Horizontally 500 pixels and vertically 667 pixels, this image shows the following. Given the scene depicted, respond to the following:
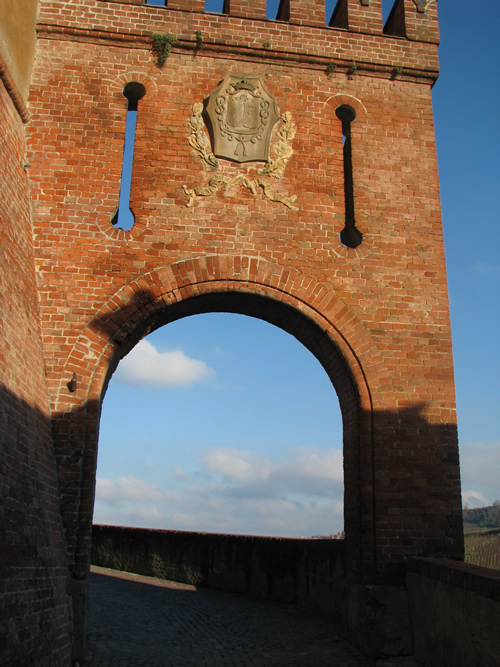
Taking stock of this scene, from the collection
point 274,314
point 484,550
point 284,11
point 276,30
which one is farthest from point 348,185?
point 484,550

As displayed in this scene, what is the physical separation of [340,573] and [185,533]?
5.22 meters

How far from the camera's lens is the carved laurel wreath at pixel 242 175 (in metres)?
8.02

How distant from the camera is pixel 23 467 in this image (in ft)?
18.4

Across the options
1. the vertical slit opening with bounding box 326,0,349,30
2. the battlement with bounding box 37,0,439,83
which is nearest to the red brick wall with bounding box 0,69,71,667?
the battlement with bounding box 37,0,439,83

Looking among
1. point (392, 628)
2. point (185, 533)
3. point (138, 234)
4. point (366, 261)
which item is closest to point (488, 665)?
point (392, 628)

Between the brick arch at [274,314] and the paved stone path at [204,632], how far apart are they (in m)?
1.16

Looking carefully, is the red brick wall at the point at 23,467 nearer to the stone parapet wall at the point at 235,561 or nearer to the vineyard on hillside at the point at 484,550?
the stone parapet wall at the point at 235,561

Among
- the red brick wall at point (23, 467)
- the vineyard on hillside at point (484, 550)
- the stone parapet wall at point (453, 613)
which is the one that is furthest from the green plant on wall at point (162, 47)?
the vineyard on hillside at point (484, 550)

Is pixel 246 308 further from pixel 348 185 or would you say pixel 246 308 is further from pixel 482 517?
pixel 482 517

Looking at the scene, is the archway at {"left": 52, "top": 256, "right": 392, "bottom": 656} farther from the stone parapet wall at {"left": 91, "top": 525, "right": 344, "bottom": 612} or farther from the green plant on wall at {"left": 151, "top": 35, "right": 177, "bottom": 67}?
the green plant on wall at {"left": 151, "top": 35, "right": 177, "bottom": 67}

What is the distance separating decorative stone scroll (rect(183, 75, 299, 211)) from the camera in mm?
8094

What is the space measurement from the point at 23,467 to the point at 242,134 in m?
5.01

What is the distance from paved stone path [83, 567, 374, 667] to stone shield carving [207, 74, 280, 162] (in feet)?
19.6

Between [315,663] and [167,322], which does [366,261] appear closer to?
[167,322]
